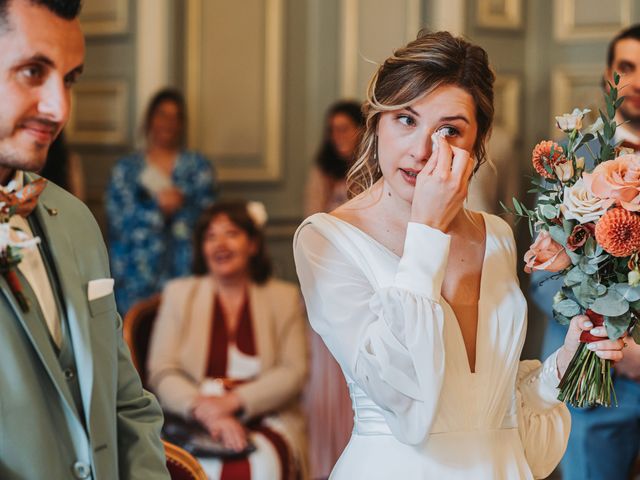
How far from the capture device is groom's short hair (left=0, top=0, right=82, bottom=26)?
1739 millimetres

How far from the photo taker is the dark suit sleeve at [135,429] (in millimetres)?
1908

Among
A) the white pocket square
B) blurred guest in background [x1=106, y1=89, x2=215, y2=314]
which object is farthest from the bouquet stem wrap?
blurred guest in background [x1=106, y1=89, x2=215, y2=314]

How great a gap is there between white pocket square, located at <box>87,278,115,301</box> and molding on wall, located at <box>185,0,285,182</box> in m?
4.35

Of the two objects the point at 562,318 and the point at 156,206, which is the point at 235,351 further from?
the point at 562,318

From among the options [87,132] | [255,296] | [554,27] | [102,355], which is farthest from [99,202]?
[102,355]

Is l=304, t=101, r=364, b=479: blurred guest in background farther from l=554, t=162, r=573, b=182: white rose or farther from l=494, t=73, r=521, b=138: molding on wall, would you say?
l=554, t=162, r=573, b=182: white rose

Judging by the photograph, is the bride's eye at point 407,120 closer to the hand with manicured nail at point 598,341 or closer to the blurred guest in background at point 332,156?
the hand with manicured nail at point 598,341

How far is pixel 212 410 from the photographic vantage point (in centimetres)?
389

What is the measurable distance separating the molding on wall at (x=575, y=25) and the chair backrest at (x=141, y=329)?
284 centimetres

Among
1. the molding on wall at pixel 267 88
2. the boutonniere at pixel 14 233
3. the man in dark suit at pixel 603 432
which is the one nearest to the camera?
the boutonniere at pixel 14 233

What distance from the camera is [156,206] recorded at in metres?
5.54

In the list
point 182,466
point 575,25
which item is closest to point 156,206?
point 575,25

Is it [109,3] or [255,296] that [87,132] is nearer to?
[109,3]

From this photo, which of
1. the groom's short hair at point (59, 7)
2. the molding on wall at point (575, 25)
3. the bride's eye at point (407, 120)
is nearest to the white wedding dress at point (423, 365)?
the bride's eye at point (407, 120)
